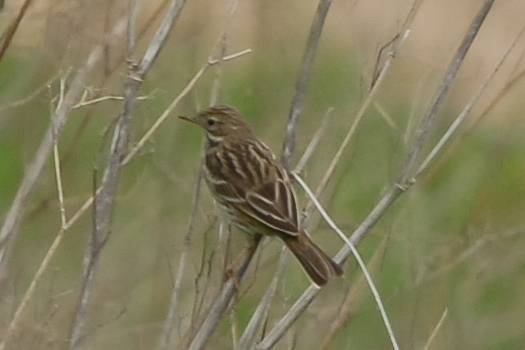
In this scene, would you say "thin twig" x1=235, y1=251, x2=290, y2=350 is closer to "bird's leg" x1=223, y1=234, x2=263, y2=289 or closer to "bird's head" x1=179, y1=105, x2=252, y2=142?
"bird's leg" x1=223, y1=234, x2=263, y2=289

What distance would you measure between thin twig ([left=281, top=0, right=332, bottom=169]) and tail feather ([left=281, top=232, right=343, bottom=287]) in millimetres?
348

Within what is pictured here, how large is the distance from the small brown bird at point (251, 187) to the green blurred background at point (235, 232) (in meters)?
0.15

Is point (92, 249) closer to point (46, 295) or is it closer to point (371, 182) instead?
point (46, 295)

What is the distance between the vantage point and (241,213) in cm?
384

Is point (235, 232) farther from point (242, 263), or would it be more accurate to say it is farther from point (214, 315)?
point (214, 315)

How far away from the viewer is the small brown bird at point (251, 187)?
11.5ft

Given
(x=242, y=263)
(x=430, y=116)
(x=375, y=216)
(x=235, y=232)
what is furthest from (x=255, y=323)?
(x=235, y=232)

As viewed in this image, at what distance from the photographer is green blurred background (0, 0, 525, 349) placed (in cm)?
404

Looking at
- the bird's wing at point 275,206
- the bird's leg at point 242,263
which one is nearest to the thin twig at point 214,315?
the bird's leg at point 242,263

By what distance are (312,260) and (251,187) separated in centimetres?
60

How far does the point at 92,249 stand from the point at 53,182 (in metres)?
1.69

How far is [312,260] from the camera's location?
3426 mm

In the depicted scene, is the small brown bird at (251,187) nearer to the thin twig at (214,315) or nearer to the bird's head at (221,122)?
the bird's head at (221,122)

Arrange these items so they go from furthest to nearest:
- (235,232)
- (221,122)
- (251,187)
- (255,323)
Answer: (235,232)
(221,122)
(251,187)
(255,323)
